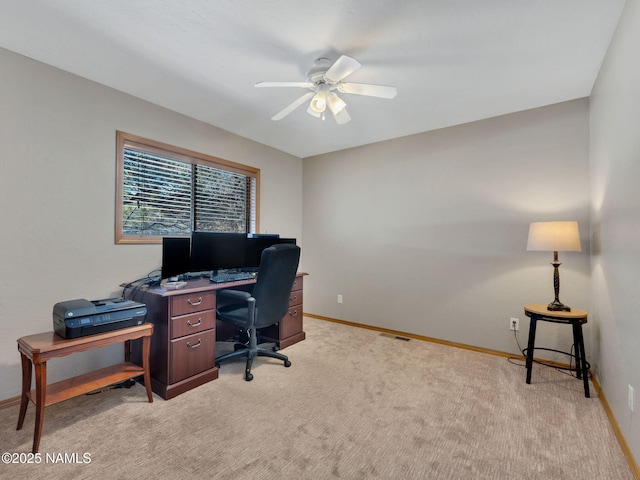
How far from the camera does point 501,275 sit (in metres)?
3.00

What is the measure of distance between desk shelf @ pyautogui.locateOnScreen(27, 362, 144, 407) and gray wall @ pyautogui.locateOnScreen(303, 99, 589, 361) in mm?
2708

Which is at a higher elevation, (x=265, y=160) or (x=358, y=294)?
(x=265, y=160)

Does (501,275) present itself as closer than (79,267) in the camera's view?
No

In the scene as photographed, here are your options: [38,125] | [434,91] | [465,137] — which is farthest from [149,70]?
[465,137]

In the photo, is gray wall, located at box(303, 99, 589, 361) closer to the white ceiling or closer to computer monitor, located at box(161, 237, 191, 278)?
the white ceiling

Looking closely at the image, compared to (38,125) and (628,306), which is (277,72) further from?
(628,306)

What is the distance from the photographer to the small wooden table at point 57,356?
5.25 ft

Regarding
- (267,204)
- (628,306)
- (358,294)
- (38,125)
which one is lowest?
(358,294)

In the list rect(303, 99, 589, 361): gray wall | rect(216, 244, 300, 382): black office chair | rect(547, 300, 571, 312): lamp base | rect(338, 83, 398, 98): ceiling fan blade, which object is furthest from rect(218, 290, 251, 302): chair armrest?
rect(547, 300, 571, 312): lamp base

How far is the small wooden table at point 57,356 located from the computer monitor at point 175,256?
0.58m

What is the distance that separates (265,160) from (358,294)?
2.26 metres

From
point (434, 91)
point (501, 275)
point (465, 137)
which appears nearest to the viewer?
point (434, 91)

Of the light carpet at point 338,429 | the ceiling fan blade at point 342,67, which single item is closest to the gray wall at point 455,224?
the light carpet at point 338,429

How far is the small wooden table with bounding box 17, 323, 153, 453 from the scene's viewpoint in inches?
63.1
